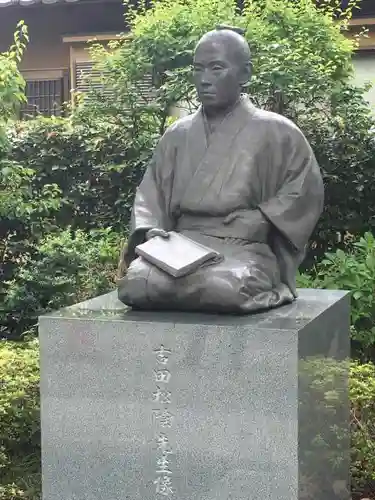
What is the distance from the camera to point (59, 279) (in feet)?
23.0

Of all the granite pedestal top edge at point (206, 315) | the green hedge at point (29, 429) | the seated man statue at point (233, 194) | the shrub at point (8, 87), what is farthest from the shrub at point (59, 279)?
the seated man statue at point (233, 194)

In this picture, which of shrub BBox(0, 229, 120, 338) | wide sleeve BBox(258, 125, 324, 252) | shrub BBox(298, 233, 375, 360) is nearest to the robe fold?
wide sleeve BBox(258, 125, 324, 252)

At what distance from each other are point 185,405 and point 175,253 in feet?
2.18

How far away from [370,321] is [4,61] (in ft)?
11.4

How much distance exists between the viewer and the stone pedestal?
3375mm

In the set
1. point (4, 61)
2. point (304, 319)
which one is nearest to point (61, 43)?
point (4, 61)

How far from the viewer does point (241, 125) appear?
3930 mm

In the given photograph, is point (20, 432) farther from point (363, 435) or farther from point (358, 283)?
point (358, 283)

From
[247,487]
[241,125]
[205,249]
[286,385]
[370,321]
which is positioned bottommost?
[370,321]

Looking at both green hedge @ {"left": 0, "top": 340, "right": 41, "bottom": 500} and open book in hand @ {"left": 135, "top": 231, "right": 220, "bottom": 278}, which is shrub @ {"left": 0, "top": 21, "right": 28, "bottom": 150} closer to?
green hedge @ {"left": 0, "top": 340, "right": 41, "bottom": 500}

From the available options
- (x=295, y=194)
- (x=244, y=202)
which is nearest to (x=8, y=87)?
(x=244, y=202)

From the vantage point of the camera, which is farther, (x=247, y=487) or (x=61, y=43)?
(x=61, y=43)

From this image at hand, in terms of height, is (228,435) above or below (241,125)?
below

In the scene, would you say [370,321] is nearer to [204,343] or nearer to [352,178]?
[352,178]
